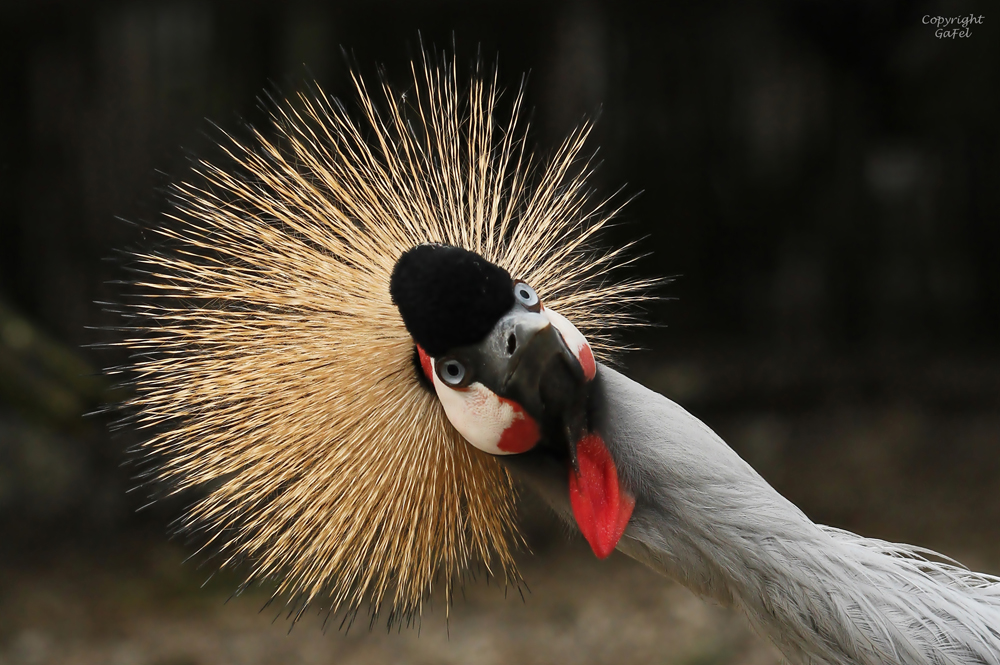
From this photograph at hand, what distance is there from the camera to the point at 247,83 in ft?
8.40

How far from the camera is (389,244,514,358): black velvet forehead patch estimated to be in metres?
0.77

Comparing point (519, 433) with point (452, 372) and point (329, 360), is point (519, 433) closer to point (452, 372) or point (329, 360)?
point (452, 372)

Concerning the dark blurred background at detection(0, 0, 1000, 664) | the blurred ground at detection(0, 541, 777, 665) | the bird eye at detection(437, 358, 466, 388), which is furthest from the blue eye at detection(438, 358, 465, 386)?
→ the blurred ground at detection(0, 541, 777, 665)

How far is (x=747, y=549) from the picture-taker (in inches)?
33.3

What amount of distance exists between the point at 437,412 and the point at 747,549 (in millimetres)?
388

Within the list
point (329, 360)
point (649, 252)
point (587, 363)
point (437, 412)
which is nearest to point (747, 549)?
point (587, 363)

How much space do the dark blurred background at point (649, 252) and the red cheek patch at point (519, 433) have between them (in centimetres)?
137

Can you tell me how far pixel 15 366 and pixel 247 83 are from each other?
1164 mm

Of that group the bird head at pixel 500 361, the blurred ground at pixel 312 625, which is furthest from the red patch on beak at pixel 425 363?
the blurred ground at pixel 312 625

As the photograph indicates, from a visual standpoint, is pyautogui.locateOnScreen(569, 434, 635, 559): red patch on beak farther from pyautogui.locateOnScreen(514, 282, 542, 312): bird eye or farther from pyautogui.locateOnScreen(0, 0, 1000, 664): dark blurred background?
pyautogui.locateOnScreen(0, 0, 1000, 664): dark blurred background

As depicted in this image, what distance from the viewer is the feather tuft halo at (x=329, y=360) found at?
90 cm

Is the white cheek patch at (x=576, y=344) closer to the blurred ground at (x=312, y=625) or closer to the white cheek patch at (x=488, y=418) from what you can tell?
the white cheek patch at (x=488, y=418)

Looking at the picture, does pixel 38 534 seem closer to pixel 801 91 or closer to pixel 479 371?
pixel 479 371

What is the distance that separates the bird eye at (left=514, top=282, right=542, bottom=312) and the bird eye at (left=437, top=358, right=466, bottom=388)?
10cm
